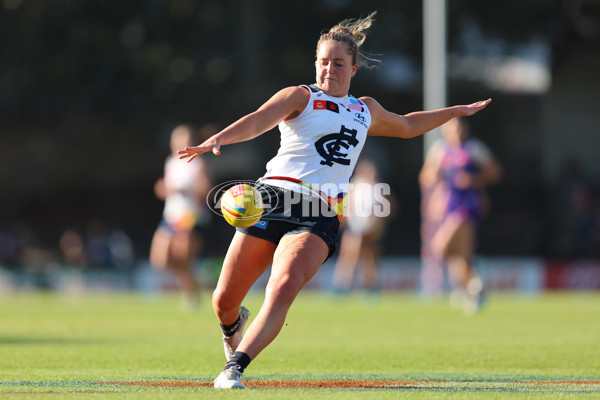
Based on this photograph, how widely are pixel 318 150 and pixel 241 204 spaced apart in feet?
2.17

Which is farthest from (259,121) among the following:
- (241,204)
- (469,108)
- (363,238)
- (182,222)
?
(363,238)

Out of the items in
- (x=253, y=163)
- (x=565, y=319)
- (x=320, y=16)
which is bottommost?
(x=565, y=319)

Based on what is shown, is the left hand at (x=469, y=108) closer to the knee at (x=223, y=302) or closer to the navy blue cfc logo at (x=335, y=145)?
the navy blue cfc logo at (x=335, y=145)

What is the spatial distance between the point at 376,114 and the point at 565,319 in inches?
289

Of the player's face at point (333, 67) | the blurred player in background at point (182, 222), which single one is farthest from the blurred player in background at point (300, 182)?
the blurred player in background at point (182, 222)

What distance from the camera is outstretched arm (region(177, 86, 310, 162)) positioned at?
5996 millimetres

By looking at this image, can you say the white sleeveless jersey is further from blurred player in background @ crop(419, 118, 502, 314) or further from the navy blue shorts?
blurred player in background @ crop(419, 118, 502, 314)

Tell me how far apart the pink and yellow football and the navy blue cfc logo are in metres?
0.52

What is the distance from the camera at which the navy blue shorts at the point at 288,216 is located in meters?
6.49

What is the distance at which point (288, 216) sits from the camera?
6.49m

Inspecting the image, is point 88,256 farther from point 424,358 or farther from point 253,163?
point 424,358

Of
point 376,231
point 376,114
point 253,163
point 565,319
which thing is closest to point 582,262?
point 376,231

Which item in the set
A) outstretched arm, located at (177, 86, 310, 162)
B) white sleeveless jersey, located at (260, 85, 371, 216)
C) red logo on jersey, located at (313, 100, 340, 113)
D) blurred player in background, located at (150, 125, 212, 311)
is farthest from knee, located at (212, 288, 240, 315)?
blurred player in background, located at (150, 125, 212, 311)

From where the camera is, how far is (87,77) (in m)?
30.7
